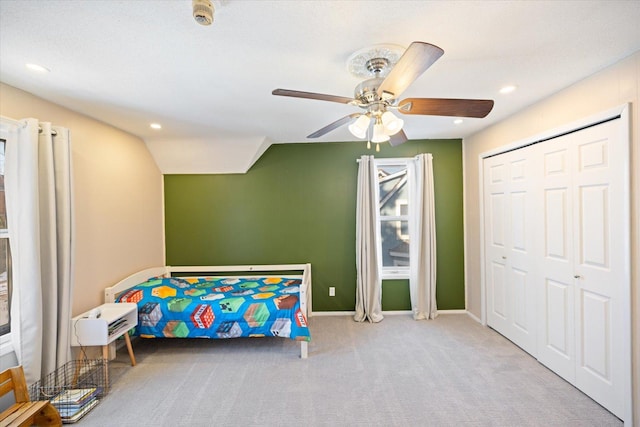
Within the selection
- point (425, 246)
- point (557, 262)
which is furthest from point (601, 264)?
point (425, 246)

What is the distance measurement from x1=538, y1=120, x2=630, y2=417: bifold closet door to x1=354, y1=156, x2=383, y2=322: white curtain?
1.69 meters

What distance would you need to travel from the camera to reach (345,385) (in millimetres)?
2283

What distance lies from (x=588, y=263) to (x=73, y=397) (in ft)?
12.6

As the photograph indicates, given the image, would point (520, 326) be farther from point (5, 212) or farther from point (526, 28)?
point (5, 212)

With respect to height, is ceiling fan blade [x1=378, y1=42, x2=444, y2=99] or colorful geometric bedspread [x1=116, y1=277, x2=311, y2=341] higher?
ceiling fan blade [x1=378, y1=42, x2=444, y2=99]

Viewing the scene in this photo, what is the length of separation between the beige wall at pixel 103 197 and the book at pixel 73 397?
758 mm

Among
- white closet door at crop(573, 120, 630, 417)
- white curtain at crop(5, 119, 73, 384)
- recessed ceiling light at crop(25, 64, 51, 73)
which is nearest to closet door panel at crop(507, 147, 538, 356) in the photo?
white closet door at crop(573, 120, 630, 417)

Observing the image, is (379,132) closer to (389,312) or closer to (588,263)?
A: (588,263)

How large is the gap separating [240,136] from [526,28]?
2.88 meters

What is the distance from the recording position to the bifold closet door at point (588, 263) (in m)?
1.86

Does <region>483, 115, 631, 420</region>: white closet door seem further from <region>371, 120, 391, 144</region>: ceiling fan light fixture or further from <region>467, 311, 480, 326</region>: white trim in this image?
<region>371, 120, 391, 144</region>: ceiling fan light fixture

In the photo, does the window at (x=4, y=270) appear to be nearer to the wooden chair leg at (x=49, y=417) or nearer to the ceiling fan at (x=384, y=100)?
the wooden chair leg at (x=49, y=417)

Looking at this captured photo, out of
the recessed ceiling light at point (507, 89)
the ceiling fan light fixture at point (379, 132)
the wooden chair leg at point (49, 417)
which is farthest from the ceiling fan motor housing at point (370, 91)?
the wooden chair leg at point (49, 417)

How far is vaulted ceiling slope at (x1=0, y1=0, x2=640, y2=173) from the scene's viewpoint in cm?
131
